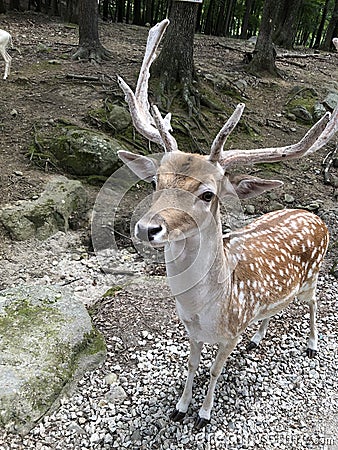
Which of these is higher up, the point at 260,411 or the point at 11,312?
the point at 11,312

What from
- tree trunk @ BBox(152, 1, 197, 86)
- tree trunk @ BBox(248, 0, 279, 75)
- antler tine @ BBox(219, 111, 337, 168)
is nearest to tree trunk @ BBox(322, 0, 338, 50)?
tree trunk @ BBox(248, 0, 279, 75)

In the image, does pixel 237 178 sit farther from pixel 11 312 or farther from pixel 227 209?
pixel 227 209

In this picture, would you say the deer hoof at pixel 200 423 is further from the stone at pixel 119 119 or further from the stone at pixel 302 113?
the stone at pixel 302 113

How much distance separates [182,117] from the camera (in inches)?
296

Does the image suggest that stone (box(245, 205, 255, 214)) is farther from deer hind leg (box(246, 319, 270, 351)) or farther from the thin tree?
deer hind leg (box(246, 319, 270, 351))

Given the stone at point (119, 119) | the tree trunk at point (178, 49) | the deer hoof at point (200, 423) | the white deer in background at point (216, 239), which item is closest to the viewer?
the white deer in background at point (216, 239)

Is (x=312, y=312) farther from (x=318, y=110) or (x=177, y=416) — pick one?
(x=318, y=110)

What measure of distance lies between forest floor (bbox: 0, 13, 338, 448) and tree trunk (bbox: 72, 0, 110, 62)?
0.26 metres

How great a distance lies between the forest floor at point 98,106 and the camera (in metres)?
5.27

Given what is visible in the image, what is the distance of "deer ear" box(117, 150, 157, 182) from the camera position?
269 cm

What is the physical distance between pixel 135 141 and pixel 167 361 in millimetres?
3931

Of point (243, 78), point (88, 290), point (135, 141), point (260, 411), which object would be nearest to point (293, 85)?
point (243, 78)

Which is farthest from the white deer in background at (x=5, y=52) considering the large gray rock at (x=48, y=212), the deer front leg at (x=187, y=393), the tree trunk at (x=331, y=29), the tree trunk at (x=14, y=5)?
the tree trunk at (x=331, y=29)

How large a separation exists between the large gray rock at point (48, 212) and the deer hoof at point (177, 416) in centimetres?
256
